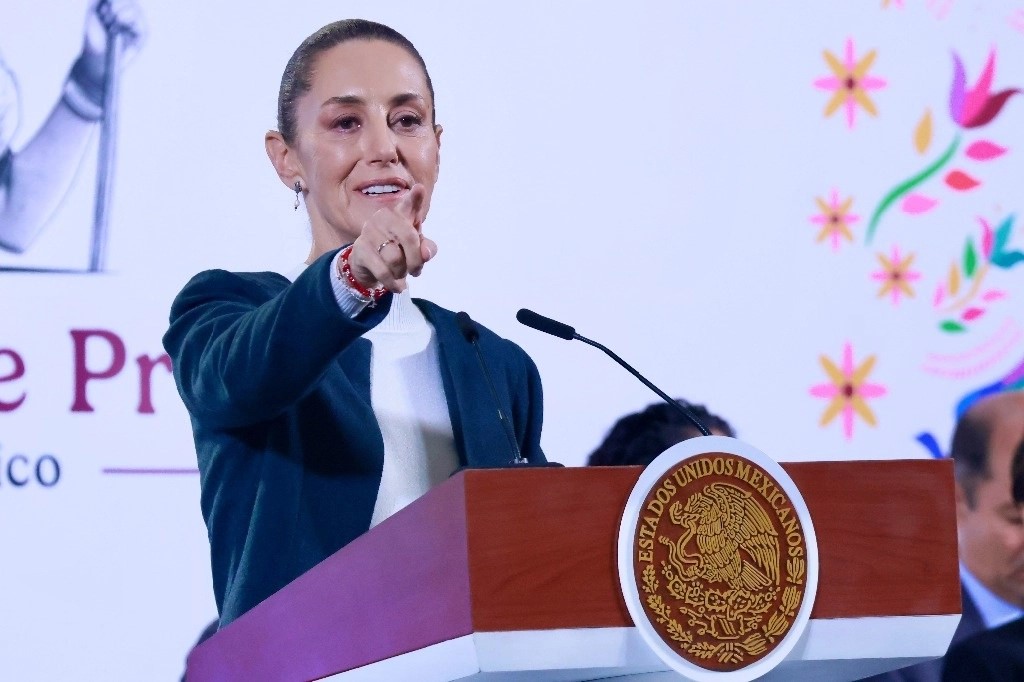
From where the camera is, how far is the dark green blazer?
1.66 metres

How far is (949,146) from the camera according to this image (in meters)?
3.20

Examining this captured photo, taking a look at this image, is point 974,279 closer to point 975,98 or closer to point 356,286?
point 975,98

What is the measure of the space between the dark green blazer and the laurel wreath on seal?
0.54m

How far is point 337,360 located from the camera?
1950 mm

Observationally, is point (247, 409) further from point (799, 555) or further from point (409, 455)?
point (799, 555)

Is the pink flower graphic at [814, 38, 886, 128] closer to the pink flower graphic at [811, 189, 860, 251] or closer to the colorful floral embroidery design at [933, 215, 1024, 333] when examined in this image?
the pink flower graphic at [811, 189, 860, 251]

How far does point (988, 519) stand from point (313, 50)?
1.79m

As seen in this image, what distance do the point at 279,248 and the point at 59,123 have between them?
47cm

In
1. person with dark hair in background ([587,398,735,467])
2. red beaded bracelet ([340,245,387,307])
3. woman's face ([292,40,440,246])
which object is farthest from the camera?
person with dark hair in background ([587,398,735,467])

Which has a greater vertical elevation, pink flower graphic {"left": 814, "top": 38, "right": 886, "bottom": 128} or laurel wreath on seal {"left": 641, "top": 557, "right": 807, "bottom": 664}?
A: pink flower graphic {"left": 814, "top": 38, "right": 886, "bottom": 128}

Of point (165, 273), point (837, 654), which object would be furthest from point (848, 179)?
point (837, 654)

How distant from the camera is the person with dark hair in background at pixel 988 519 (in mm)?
3061

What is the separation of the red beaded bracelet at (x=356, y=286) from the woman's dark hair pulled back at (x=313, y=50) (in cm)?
80

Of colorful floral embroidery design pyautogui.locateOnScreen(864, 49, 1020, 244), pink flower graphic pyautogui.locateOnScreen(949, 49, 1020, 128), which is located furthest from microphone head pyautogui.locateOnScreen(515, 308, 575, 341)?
pink flower graphic pyautogui.locateOnScreen(949, 49, 1020, 128)
